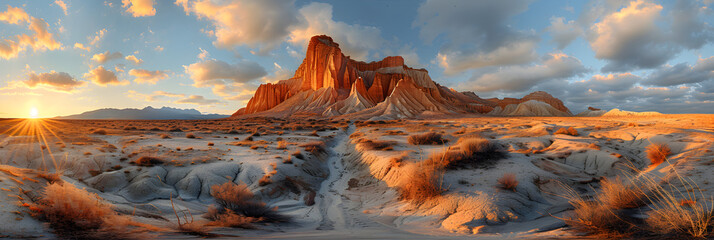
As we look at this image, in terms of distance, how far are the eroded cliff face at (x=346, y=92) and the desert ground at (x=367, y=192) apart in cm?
5903

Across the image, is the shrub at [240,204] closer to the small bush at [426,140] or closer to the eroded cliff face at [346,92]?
the small bush at [426,140]

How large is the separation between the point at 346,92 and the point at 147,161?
283 ft

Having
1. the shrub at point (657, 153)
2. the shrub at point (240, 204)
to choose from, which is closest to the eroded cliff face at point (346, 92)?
the shrub at point (657, 153)

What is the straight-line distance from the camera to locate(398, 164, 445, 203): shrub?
352 inches

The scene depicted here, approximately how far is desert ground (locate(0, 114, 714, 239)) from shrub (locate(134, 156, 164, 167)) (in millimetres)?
53

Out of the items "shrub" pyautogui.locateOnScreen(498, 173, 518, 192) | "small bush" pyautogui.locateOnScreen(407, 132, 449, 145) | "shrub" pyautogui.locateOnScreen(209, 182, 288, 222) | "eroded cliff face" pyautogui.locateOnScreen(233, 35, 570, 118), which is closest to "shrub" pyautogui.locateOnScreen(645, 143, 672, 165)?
"shrub" pyautogui.locateOnScreen(498, 173, 518, 192)

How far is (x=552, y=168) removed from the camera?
11.1 metres

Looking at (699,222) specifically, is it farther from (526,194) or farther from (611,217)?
(526,194)

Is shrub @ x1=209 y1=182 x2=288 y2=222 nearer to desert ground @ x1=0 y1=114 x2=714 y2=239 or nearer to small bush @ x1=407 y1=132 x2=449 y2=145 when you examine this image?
desert ground @ x1=0 y1=114 x2=714 y2=239

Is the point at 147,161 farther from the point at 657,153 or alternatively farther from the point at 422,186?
the point at 657,153

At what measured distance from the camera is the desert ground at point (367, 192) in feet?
15.1

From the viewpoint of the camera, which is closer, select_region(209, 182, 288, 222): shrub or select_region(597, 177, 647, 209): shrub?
select_region(597, 177, 647, 209): shrub

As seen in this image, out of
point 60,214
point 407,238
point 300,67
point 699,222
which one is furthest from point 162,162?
point 300,67

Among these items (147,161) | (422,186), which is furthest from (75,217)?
(147,161)
